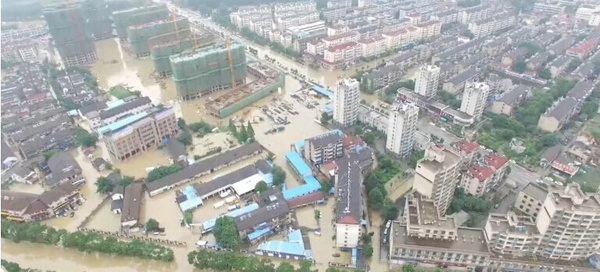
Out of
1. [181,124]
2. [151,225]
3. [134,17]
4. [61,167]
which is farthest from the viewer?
[134,17]

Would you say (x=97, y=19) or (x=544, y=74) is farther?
(x=97, y=19)

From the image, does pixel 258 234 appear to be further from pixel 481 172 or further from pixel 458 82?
pixel 458 82

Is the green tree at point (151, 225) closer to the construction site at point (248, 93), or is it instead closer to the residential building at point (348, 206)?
the residential building at point (348, 206)

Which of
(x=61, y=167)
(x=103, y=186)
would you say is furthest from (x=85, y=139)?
(x=103, y=186)

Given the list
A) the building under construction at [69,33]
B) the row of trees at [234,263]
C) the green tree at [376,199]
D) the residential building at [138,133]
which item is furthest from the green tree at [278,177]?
the building under construction at [69,33]

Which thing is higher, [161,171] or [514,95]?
[514,95]
